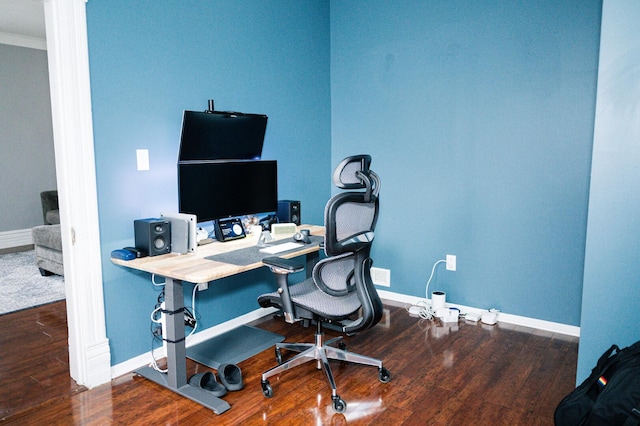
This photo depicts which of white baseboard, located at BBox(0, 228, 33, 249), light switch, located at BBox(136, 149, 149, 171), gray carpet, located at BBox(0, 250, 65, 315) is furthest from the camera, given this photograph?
white baseboard, located at BBox(0, 228, 33, 249)

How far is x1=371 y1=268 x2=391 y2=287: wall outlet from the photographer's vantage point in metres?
4.07

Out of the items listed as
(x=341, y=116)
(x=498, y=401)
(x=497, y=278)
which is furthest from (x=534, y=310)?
(x=341, y=116)

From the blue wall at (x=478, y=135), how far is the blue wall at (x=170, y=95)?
623 mm

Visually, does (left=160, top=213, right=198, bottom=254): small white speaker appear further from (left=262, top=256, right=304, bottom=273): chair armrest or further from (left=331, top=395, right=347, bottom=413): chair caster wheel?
(left=331, top=395, right=347, bottom=413): chair caster wheel

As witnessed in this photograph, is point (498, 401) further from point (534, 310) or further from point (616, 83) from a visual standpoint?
point (616, 83)

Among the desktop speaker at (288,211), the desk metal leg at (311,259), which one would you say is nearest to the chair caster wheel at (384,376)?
the desk metal leg at (311,259)

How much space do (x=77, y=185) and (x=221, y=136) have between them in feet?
3.09

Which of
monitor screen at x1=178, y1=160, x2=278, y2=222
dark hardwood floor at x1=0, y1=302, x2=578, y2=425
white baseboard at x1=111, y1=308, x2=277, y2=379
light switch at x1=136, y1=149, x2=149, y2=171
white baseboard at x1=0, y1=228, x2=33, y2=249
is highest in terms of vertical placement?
light switch at x1=136, y1=149, x2=149, y2=171

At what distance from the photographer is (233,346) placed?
3105 millimetres

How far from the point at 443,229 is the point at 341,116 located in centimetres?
131

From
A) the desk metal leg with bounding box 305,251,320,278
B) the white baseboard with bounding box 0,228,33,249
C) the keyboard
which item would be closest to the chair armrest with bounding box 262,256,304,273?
the keyboard

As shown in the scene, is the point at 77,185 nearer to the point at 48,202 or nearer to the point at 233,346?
the point at 233,346

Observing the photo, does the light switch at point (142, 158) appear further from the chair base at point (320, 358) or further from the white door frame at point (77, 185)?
the chair base at point (320, 358)

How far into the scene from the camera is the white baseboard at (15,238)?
6.06m
